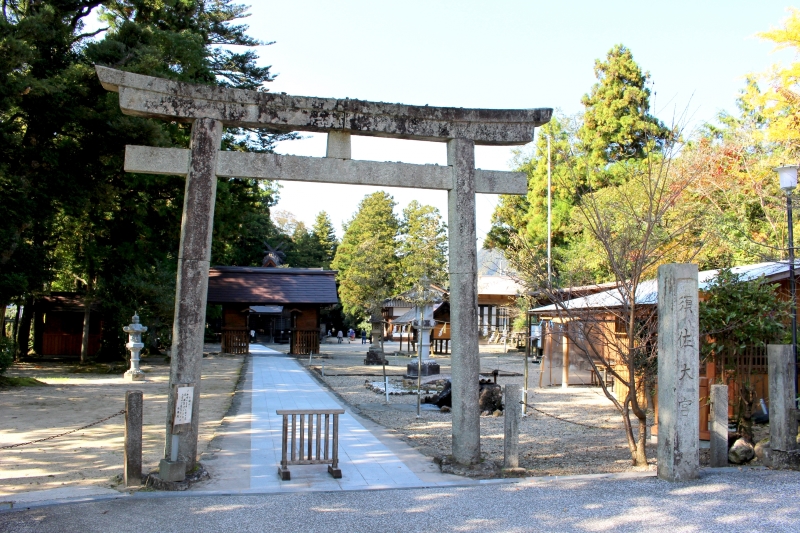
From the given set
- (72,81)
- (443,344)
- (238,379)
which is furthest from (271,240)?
(72,81)

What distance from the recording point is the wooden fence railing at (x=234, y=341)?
30341mm

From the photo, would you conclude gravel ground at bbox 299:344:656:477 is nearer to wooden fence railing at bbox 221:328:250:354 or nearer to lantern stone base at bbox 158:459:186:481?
lantern stone base at bbox 158:459:186:481

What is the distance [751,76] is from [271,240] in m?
40.5

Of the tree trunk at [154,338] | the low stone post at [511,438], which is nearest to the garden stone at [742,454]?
the low stone post at [511,438]

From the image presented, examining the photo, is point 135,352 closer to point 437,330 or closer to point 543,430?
point 543,430

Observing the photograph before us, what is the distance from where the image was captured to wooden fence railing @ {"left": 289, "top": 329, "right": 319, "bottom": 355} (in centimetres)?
3112

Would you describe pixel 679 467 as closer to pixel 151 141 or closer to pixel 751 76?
pixel 151 141

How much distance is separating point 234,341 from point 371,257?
956cm

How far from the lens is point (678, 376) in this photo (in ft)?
23.7

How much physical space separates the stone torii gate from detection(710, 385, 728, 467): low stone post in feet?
9.84

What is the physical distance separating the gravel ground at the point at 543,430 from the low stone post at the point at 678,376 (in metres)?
0.92

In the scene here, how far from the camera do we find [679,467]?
711 centimetres

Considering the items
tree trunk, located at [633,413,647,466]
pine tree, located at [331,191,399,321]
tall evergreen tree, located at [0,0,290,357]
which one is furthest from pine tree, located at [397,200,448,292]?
tree trunk, located at [633,413,647,466]

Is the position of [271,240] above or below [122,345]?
above
